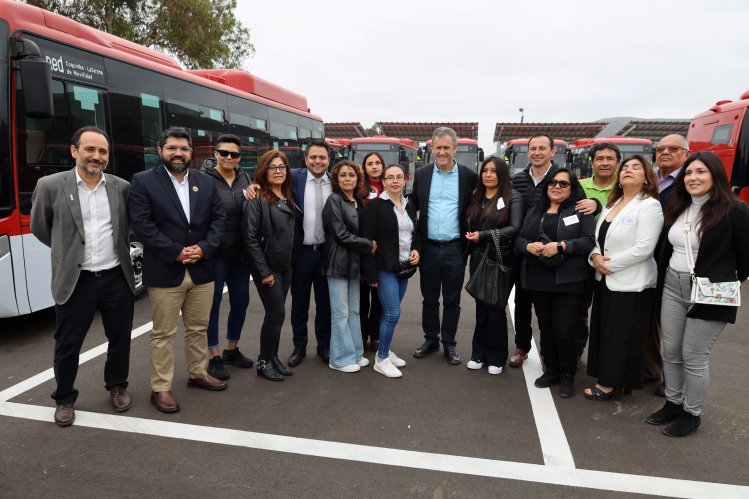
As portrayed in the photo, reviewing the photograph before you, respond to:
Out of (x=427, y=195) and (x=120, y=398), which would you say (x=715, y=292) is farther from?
(x=120, y=398)

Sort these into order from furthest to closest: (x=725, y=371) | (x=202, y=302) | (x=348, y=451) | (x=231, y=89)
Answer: (x=231, y=89) → (x=725, y=371) → (x=202, y=302) → (x=348, y=451)

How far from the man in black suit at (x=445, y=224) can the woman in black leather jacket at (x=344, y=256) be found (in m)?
0.61

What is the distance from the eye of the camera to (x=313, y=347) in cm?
482

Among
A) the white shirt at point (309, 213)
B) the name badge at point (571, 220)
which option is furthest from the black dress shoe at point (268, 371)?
the name badge at point (571, 220)

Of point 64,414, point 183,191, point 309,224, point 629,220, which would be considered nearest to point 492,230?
point 629,220

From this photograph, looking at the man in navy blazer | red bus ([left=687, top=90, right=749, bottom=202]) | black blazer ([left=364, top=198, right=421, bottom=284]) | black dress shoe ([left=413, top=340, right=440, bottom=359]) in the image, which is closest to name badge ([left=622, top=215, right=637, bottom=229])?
black blazer ([left=364, top=198, right=421, bottom=284])

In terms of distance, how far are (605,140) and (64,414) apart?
58.9ft

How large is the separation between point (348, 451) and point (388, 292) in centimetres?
148

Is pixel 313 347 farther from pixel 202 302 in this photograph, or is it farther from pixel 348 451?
pixel 348 451

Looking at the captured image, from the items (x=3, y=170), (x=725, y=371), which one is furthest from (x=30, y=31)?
(x=725, y=371)

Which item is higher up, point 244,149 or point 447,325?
point 244,149

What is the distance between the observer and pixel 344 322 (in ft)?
13.6

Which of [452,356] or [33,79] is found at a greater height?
[33,79]

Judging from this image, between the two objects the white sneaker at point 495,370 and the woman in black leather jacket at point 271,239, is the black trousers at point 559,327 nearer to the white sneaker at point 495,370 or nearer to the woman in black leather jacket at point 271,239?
the white sneaker at point 495,370
